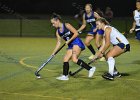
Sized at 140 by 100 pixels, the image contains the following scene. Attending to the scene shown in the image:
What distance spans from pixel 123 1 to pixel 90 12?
29.8 m

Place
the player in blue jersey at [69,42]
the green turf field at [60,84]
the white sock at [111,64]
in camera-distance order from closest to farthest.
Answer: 1. the green turf field at [60,84]
2. the player in blue jersey at [69,42]
3. the white sock at [111,64]

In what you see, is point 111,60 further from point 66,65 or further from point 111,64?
point 66,65

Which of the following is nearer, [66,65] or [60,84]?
[60,84]

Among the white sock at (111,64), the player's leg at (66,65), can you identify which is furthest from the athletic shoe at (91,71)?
the player's leg at (66,65)

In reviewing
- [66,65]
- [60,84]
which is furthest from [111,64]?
[60,84]

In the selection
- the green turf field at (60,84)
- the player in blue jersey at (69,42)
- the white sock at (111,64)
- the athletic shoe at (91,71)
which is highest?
the player in blue jersey at (69,42)

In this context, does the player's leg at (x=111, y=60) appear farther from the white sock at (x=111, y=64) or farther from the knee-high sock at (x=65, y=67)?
the knee-high sock at (x=65, y=67)

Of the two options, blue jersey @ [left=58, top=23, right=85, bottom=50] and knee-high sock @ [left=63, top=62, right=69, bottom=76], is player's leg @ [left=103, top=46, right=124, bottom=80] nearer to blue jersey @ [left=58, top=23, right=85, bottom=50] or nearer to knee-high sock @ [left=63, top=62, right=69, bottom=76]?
blue jersey @ [left=58, top=23, right=85, bottom=50]

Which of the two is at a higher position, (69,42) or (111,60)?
(69,42)

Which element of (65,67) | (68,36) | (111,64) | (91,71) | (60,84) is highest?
(68,36)

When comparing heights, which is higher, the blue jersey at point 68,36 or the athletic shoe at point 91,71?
the blue jersey at point 68,36

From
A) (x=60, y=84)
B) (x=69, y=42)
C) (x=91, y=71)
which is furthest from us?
(x=91, y=71)

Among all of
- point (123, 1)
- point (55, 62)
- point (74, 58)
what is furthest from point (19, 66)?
point (123, 1)

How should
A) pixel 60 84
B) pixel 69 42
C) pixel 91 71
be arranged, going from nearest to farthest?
pixel 60 84, pixel 69 42, pixel 91 71
